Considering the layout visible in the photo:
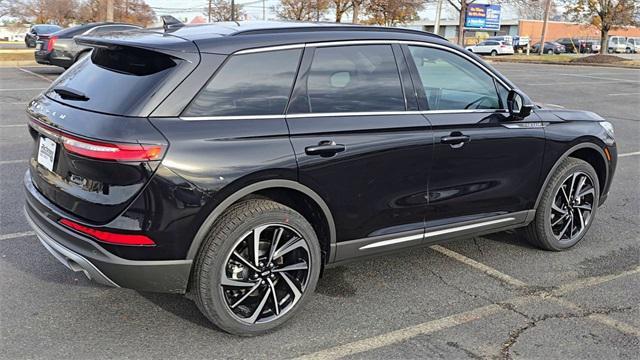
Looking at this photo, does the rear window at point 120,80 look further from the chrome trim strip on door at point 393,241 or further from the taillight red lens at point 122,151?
the chrome trim strip on door at point 393,241

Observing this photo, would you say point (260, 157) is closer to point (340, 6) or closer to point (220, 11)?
point (340, 6)

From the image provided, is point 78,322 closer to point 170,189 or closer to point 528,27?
point 170,189

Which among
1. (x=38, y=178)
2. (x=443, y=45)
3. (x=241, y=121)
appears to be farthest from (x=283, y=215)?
(x=443, y=45)

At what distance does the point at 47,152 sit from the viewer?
3.37 meters

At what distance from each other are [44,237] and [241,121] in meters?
1.30

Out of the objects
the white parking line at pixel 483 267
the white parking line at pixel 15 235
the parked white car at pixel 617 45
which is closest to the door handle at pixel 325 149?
the white parking line at pixel 483 267

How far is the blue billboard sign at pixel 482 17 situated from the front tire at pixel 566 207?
4582 cm

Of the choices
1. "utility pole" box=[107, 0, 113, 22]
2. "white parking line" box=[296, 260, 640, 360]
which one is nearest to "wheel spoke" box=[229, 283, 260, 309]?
"white parking line" box=[296, 260, 640, 360]

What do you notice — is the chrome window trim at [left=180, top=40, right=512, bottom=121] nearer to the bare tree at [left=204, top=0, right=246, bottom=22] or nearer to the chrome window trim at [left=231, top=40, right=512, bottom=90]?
the chrome window trim at [left=231, top=40, right=512, bottom=90]

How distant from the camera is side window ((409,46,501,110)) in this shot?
4027 millimetres

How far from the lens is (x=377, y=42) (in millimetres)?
3861

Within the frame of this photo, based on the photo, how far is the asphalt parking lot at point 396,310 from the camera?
326cm

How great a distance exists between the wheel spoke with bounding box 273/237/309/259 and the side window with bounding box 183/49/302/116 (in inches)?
29.2

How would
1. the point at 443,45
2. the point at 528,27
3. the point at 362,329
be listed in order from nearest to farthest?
the point at 362,329
the point at 443,45
the point at 528,27
